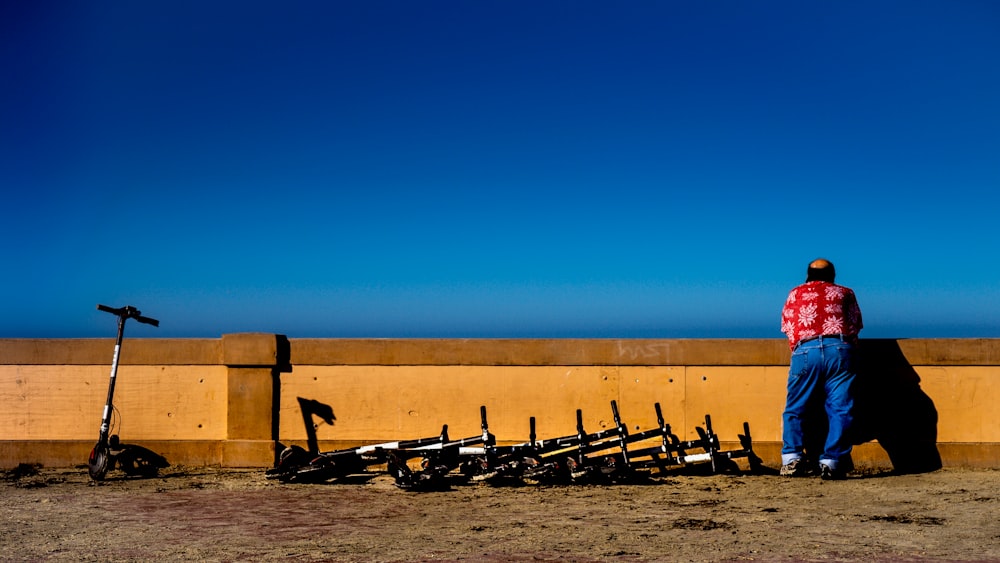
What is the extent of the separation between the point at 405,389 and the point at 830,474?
4.00 m

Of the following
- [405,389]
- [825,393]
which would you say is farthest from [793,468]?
[405,389]

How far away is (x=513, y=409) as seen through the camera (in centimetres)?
897

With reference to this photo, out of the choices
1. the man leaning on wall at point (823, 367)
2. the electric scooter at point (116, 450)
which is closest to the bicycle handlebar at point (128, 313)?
the electric scooter at point (116, 450)

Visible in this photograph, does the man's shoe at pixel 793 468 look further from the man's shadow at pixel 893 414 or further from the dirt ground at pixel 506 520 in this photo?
the man's shadow at pixel 893 414

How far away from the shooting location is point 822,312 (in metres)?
8.05

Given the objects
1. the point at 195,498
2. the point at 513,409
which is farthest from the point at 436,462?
the point at 195,498

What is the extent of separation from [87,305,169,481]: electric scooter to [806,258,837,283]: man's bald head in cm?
619

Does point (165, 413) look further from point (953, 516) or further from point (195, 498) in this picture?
point (953, 516)

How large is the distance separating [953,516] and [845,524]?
89 cm

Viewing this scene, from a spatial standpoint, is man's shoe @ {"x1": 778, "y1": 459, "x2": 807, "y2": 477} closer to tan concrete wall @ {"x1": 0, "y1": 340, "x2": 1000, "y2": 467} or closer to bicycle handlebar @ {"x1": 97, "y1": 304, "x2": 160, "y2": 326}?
tan concrete wall @ {"x1": 0, "y1": 340, "x2": 1000, "y2": 467}

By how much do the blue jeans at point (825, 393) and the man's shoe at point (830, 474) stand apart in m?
0.03

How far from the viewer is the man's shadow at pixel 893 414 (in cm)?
864

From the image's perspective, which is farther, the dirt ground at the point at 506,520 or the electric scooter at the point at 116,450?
the electric scooter at the point at 116,450

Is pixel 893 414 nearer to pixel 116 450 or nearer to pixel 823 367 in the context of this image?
pixel 823 367
